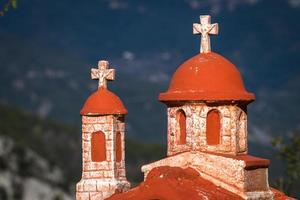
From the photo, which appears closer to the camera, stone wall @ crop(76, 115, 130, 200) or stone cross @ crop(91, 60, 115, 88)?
stone wall @ crop(76, 115, 130, 200)

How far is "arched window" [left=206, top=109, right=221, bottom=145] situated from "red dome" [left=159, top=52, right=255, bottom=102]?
17.9 inches

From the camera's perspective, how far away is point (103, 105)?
23703 mm

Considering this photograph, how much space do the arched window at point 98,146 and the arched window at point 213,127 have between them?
8.16 feet

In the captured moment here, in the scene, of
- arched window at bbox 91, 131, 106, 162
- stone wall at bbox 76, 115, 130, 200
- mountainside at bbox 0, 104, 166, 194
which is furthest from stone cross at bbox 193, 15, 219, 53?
mountainside at bbox 0, 104, 166, 194

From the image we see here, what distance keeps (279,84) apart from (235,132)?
106 metres

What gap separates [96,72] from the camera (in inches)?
959

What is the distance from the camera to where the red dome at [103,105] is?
23.6m

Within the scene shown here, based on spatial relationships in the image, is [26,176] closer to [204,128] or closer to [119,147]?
[119,147]

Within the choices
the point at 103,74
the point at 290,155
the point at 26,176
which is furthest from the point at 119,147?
the point at 26,176

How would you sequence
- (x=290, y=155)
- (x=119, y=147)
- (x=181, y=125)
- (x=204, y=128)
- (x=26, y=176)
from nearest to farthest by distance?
(x=204, y=128) → (x=181, y=125) → (x=119, y=147) → (x=290, y=155) → (x=26, y=176)

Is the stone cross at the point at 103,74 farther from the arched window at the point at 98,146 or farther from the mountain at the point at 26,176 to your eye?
the mountain at the point at 26,176

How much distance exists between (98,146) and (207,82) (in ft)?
9.62

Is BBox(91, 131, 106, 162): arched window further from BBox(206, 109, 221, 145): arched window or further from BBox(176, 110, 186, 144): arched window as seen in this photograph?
BBox(206, 109, 221, 145): arched window

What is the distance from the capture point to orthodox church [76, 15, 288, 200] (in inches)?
843
